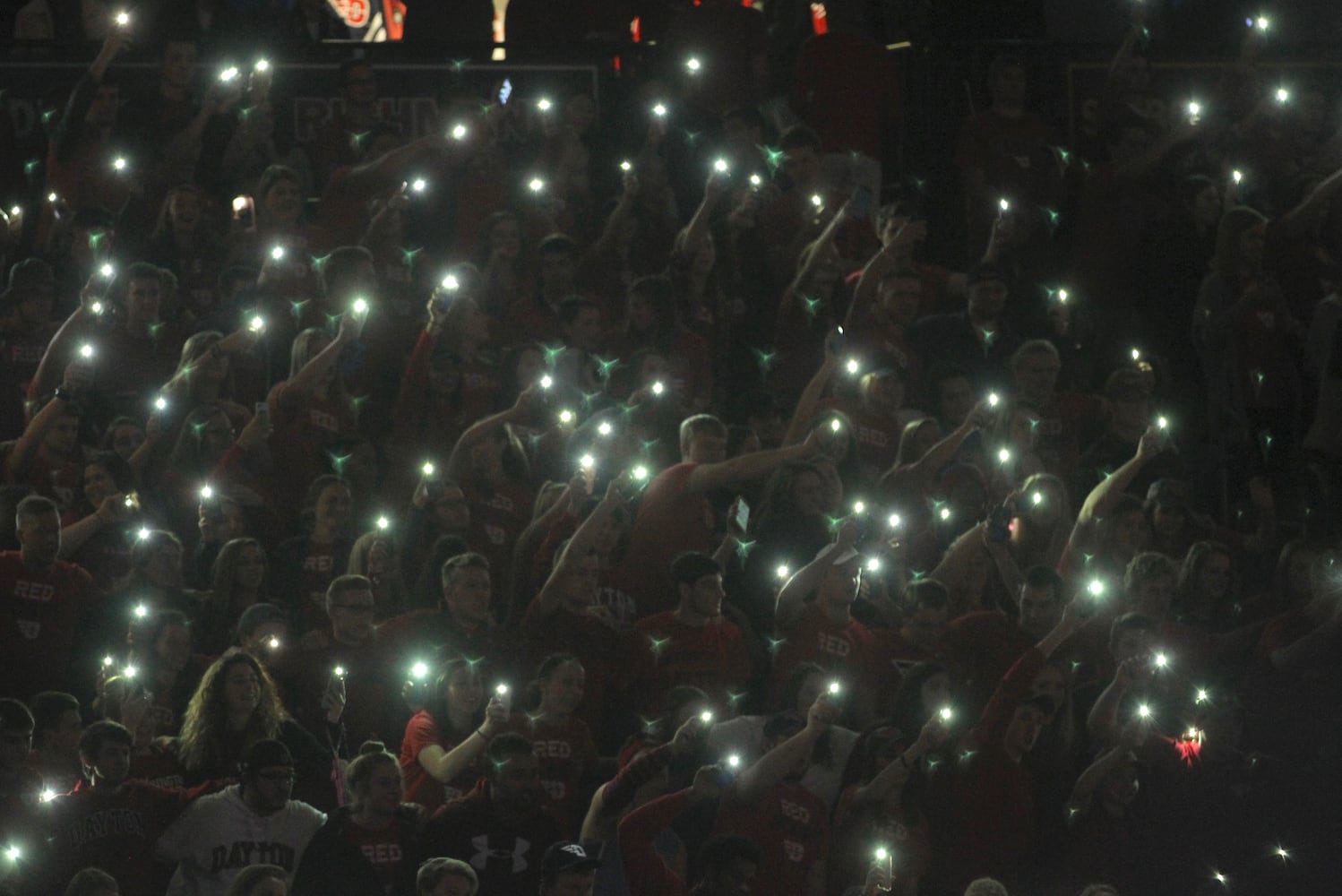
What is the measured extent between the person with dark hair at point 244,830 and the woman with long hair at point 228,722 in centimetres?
27

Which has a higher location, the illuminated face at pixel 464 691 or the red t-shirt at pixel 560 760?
the illuminated face at pixel 464 691

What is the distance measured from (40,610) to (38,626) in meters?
0.06

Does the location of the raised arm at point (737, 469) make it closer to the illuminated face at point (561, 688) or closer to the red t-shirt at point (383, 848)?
the illuminated face at point (561, 688)

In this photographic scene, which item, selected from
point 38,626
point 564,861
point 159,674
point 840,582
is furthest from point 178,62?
point 564,861

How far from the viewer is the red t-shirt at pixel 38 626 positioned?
10.0 m

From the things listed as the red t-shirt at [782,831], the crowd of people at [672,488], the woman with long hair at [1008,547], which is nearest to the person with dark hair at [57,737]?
the crowd of people at [672,488]

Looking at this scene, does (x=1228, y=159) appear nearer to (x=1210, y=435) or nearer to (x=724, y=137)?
(x=1210, y=435)

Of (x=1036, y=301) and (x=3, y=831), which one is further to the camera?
(x=1036, y=301)

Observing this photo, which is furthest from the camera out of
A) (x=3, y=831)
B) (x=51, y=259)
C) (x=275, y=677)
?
(x=51, y=259)

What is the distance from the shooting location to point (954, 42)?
583 inches

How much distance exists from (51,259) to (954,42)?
214 inches

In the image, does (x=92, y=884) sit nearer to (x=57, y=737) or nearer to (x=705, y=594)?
(x=57, y=737)

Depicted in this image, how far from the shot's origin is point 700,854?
9.38 meters

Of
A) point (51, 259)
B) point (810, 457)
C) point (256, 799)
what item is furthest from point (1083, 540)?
point (51, 259)
